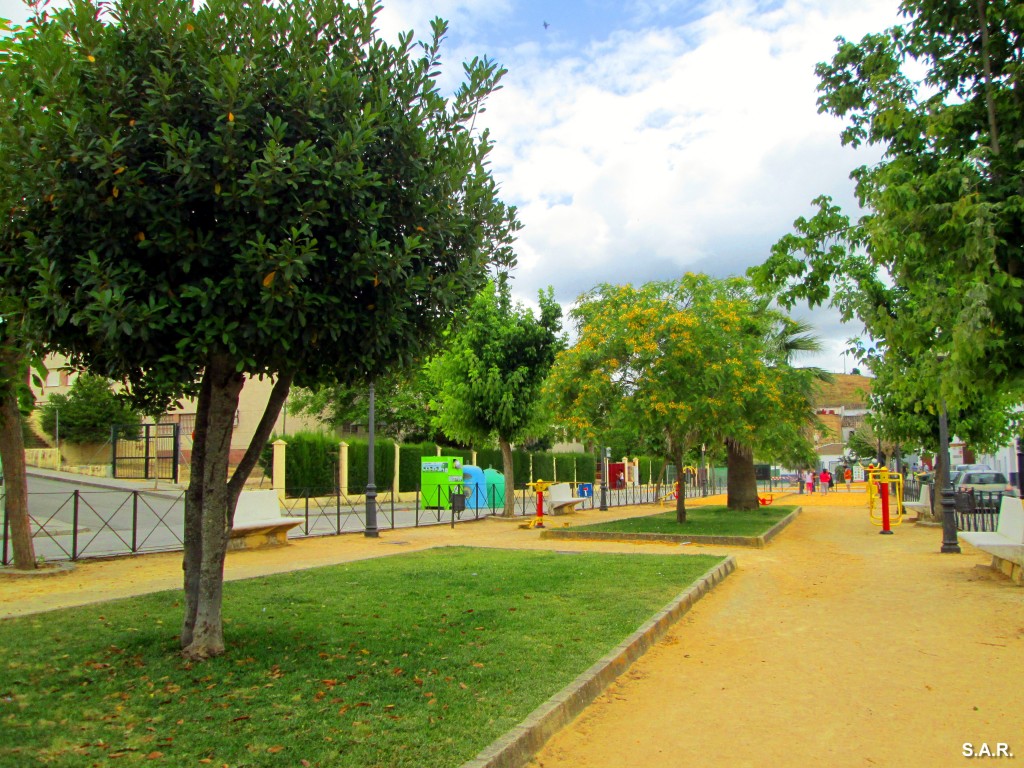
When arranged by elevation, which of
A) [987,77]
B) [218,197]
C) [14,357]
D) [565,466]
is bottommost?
[565,466]

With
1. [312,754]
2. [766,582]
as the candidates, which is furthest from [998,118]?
[312,754]

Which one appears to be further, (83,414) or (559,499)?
(83,414)

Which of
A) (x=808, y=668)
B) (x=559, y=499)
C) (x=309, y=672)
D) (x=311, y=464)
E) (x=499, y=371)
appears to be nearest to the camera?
(x=309, y=672)

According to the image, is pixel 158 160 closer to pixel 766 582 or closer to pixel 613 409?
pixel 766 582

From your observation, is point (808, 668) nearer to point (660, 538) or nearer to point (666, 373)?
point (660, 538)

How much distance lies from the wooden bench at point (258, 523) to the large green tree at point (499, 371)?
338 inches

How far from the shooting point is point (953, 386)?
6.76 m

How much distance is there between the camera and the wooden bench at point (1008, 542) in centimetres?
1043

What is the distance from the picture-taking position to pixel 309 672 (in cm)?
566

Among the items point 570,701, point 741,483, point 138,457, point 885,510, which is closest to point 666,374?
point 885,510

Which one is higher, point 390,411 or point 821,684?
point 390,411

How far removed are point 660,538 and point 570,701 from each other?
11.7m

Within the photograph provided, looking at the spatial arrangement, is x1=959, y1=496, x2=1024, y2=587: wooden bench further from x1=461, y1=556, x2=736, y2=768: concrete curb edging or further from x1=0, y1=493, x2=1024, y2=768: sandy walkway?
x1=461, y1=556, x2=736, y2=768: concrete curb edging

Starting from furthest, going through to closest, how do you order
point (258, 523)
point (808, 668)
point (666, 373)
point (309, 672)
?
point (666, 373), point (258, 523), point (808, 668), point (309, 672)
